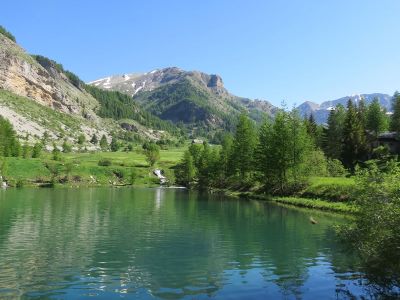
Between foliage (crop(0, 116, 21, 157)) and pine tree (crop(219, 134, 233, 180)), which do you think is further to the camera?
foliage (crop(0, 116, 21, 157))

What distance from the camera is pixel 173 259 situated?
107ft

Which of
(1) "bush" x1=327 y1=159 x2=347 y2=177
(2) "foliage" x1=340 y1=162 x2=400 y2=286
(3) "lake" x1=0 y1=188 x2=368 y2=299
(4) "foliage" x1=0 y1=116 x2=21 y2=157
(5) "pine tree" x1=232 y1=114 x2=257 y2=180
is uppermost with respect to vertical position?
(4) "foliage" x1=0 y1=116 x2=21 y2=157

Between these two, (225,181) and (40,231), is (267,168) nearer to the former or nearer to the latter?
(225,181)

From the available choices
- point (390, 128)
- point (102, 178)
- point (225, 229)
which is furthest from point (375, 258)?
point (102, 178)

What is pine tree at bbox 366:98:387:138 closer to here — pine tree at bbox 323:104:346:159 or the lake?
pine tree at bbox 323:104:346:159

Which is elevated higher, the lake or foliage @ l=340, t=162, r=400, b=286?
foliage @ l=340, t=162, r=400, b=286

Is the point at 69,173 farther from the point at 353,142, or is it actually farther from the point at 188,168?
the point at 353,142

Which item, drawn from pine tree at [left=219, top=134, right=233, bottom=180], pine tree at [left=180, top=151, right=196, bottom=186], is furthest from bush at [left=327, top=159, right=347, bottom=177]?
pine tree at [left=180, top=151, right=196, bottom=186]

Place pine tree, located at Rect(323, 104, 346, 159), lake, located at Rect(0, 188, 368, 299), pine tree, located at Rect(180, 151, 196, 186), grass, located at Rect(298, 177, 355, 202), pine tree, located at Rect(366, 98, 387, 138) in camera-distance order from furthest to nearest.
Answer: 1. pine tree, located at Rect(180, 151, 196, 186)
2. pine tree, located at Rect(366, 98, 387, 138)
3. pine tree, located at Rect(323, 104, 346, 159)
4. grass, located at Rect(298, 177, 355, 202)
5. lake, located at Rect(0, 188, 368, 299)

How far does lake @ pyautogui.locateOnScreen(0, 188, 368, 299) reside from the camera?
962 inches

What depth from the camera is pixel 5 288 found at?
23797 millimetres

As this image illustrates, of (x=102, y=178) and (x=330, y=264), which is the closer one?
(x=330, y=264)

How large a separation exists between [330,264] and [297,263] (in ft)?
8.12

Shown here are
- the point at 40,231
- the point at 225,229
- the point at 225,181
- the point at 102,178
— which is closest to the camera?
the point at 40,231
